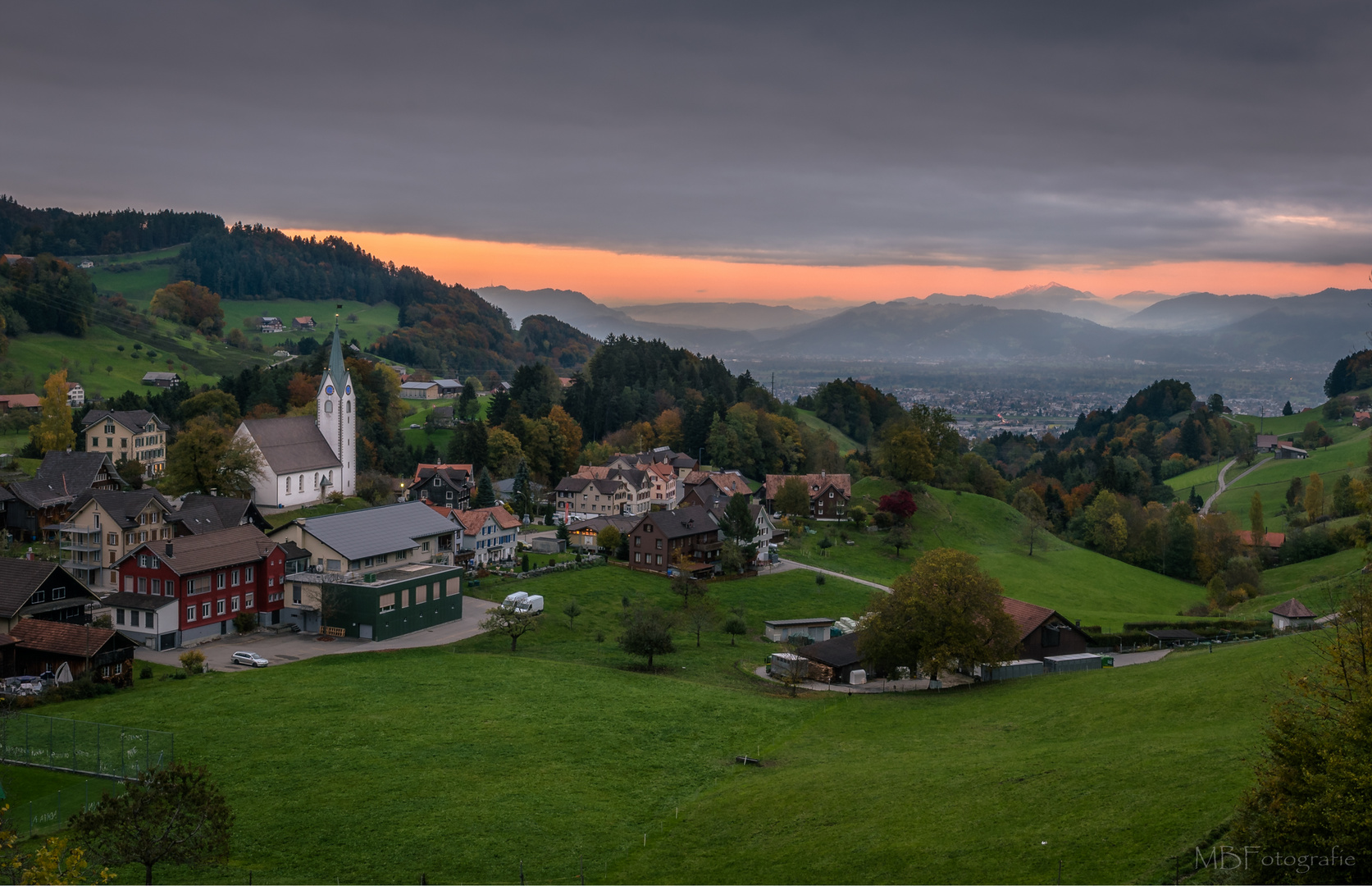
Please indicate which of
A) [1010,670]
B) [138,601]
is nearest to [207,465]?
[138,601]

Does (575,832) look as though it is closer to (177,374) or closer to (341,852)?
(341,852)

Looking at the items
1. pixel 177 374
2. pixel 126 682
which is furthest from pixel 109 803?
pixel 177 374

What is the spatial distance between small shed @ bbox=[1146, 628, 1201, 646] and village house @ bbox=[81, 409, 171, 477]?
7293 centimetres

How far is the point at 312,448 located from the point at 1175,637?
63.1 metres

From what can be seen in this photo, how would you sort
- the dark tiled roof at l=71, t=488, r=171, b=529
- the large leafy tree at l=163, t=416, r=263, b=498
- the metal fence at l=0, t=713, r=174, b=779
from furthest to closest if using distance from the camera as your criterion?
the large leafy tree at l=163, t=416, r=263, b=498 → the dark tiled roof at l=71, t=488, r=171, b=529 → the metal fence at l=0, t=713, r=174, b=779

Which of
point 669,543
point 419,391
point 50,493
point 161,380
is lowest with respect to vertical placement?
point 669,543

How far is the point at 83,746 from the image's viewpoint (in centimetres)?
2930

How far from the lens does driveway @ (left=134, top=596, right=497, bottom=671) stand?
146 feet

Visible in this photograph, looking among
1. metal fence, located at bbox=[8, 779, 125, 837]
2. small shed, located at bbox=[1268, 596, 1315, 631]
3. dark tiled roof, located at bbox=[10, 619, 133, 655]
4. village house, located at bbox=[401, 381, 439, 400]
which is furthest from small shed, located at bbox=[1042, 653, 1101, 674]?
village house, located at bbox=[401, 381, 439, 400]

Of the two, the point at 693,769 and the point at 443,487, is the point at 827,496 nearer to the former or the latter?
the point at 443,487

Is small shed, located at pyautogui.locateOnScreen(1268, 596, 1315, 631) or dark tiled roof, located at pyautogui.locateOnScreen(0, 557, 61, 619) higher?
dark tiled roof, located at pyautogui.locateOnScreen(0, 557, 61, 619)

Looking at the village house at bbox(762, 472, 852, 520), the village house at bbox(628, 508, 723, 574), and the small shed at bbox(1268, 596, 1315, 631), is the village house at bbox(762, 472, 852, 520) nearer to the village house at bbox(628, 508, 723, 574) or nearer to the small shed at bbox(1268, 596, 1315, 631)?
the village house at bbox(628, 508, 723, 574)

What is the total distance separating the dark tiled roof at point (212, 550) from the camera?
1859 inches

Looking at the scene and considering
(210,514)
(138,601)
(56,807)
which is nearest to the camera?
(56,807)
